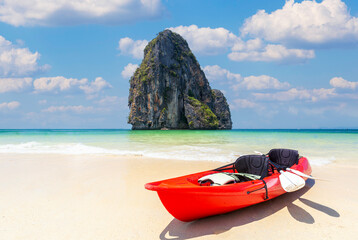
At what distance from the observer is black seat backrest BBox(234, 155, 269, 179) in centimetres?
516

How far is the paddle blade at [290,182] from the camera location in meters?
4.55

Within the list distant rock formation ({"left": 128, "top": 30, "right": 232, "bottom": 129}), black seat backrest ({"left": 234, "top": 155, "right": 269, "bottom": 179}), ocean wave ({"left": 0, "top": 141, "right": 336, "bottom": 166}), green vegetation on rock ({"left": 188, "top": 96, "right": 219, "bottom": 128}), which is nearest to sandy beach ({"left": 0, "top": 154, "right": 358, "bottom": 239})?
black seat backrest ({"left": 234, "top": 155, "right": 269, "bottom": 179})

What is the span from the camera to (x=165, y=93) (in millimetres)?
63875

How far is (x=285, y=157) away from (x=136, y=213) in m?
4.48

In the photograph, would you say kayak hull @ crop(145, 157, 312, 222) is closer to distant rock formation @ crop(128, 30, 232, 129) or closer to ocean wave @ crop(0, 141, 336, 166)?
ocean wave @ crop(0, 141, 336, 166)

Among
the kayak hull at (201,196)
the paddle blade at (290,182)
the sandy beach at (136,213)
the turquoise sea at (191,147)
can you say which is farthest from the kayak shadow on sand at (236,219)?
the turquoise sea at (191,147)

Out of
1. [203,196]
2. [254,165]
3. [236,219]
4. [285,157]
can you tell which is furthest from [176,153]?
[203,196]

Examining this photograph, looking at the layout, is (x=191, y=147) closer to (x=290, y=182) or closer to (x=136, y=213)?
(x=290, y=182)

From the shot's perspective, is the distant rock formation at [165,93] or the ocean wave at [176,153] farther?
the distant rock formation at [165,93]

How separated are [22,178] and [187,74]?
208 feet

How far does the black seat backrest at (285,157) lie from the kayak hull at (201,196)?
8.10 feet

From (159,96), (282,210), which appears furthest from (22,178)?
(159,96)

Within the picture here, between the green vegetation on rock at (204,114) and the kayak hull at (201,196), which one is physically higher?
the green vegetation on rock at (204,114)

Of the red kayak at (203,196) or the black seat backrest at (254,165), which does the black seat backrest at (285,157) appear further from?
the red kayak at (203,196)
